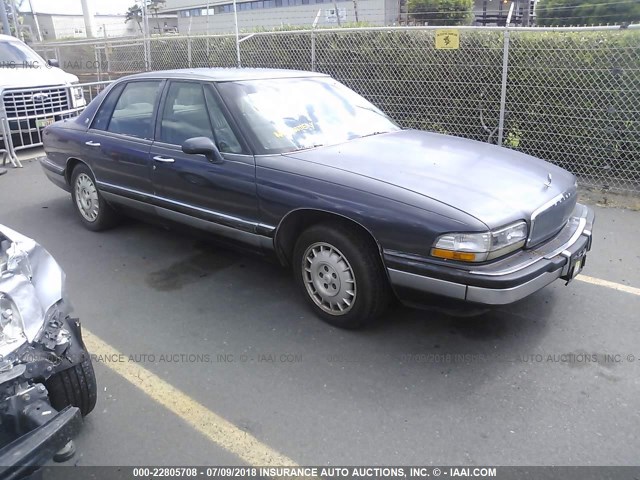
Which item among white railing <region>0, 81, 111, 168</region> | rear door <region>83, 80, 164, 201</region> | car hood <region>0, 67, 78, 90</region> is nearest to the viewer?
rear door <region>83, 80, 164, 201</region>

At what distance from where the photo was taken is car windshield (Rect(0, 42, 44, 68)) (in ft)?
32.2

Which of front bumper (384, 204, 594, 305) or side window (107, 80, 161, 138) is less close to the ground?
side window (107, 80, 161, 138)

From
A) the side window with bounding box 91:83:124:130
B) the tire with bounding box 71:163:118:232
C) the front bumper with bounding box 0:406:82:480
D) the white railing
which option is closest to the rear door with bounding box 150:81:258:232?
the side window with bounding box 91:83:124:130

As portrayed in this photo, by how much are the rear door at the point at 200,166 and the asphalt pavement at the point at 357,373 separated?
0.43 metres

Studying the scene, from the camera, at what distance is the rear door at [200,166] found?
3842 mm

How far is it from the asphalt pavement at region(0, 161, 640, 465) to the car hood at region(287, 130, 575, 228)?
900 millimetres

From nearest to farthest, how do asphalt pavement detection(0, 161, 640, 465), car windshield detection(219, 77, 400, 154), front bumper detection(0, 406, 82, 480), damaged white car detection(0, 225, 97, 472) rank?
front bumper detection(0, 406, 82, 480) < damaged white car detection(0, 225, 97, 472) < asphalt pavement detection(0, 161, 640, 465) < car windshield detection(219, 77, 400, 154)

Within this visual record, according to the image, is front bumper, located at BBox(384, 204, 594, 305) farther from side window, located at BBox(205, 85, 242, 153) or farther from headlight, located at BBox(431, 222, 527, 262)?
side window, located at BBox(205, 85, 242, 153)

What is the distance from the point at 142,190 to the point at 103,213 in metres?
0.93

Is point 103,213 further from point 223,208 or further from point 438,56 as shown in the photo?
point 438,56

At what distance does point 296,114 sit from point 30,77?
7.34 meters

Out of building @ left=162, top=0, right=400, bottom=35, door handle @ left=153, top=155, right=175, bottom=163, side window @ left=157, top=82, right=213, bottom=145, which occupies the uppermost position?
building @ left=162, top=0, right=400, bottom=35

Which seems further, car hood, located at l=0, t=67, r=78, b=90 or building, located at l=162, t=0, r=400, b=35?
building, located at l=162, t=0, r=400, b=35

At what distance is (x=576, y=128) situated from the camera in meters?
6.86
